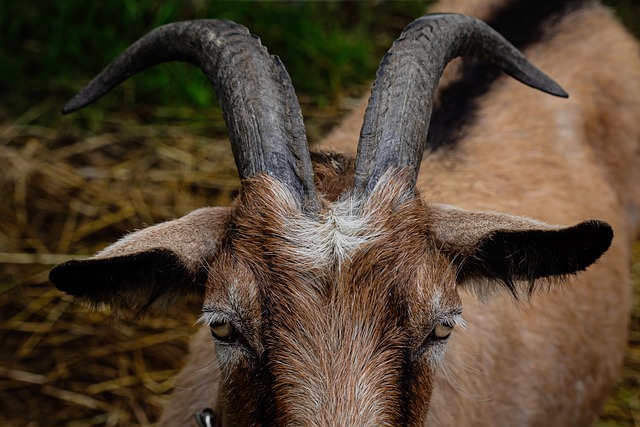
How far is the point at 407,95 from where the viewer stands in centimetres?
324

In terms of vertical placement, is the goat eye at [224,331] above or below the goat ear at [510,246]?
below

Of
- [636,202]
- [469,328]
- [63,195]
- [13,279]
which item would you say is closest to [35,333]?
[13,279]

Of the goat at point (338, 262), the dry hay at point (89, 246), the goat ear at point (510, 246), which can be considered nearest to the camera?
the goat at point (338, 262)

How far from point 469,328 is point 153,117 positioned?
4.60 meters

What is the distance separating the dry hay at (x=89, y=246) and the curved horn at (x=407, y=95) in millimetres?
3198

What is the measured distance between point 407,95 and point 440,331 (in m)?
0.90

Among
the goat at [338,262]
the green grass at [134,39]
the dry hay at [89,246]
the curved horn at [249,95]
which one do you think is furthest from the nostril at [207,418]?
the green grass at [134,39]

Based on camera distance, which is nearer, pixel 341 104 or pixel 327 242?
pixel 327 242

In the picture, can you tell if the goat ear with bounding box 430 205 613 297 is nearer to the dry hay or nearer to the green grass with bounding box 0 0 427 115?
the dry hay

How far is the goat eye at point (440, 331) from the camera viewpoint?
9.87ft

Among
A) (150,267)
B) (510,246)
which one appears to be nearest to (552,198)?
(510,246)

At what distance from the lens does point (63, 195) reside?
7008mm

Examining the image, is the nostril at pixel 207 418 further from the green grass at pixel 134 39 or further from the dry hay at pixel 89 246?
the green grass at pixel 134 39

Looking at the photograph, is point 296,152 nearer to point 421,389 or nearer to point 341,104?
point 421,389
